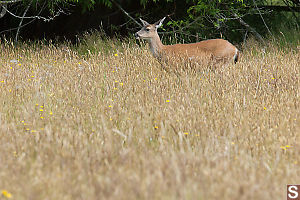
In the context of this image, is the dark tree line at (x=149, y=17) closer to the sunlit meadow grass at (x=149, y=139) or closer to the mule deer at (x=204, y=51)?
the mule deer at (x=204, y=51)

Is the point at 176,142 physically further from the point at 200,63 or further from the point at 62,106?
the point at 200,63

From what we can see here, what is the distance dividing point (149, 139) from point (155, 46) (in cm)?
480

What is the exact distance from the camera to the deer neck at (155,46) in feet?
26.2

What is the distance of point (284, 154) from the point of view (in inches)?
126

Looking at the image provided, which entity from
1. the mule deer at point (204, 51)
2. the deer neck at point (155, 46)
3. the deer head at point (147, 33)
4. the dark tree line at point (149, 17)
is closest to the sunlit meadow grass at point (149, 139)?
the mule deer at point (204, 51)

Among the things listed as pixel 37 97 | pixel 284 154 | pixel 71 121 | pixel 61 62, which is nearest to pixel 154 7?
pixel 61 62

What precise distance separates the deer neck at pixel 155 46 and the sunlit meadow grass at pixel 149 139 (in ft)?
5.35

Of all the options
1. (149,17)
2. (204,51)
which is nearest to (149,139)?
(204,51)

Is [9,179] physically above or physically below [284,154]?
above

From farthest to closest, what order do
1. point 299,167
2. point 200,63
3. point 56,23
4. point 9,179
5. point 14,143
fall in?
point 56,23 < point 200,63 < point 14,143 < point 299,167 < point 9,179

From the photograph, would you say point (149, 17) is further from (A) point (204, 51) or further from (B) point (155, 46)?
(A) point (204, 51)

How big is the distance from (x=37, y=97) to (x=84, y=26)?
825cm

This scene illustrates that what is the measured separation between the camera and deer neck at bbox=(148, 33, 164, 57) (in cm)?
798

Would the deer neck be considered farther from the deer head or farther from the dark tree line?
the dark tree line
